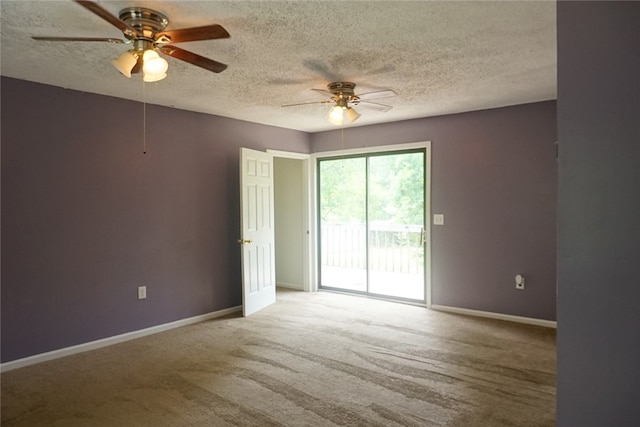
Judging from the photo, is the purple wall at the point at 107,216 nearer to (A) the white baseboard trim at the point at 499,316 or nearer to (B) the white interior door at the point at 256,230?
(B) the white interior door at the point at 256,230

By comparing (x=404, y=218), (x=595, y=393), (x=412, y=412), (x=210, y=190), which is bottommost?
(x=412, y=412)

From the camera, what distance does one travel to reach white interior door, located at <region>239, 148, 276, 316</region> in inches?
191

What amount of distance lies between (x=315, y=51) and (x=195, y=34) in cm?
90

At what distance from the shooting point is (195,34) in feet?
6.89

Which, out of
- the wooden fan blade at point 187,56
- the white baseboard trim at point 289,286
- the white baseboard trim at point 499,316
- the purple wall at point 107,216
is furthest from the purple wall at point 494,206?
the wooden fan blade at point 187,56

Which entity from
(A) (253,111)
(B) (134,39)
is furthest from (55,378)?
(A) (253,111)

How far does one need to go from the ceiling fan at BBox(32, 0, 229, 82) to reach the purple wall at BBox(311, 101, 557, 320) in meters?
3.34

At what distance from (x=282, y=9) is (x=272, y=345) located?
2872 millimetres

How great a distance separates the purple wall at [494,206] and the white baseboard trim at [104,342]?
277 centimetres

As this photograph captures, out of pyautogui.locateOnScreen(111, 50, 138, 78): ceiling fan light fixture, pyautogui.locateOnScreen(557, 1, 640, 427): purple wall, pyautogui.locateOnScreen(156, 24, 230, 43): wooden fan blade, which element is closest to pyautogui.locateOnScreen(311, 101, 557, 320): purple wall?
pyautogui.locateOnScreen(557, 1, 640, 427): purple wall

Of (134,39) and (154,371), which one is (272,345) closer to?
(154,371)

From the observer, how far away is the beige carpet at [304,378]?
262 centimetres

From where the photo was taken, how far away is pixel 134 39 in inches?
89.9

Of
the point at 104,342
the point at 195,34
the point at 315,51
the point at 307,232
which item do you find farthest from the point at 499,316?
the point at 195,34
